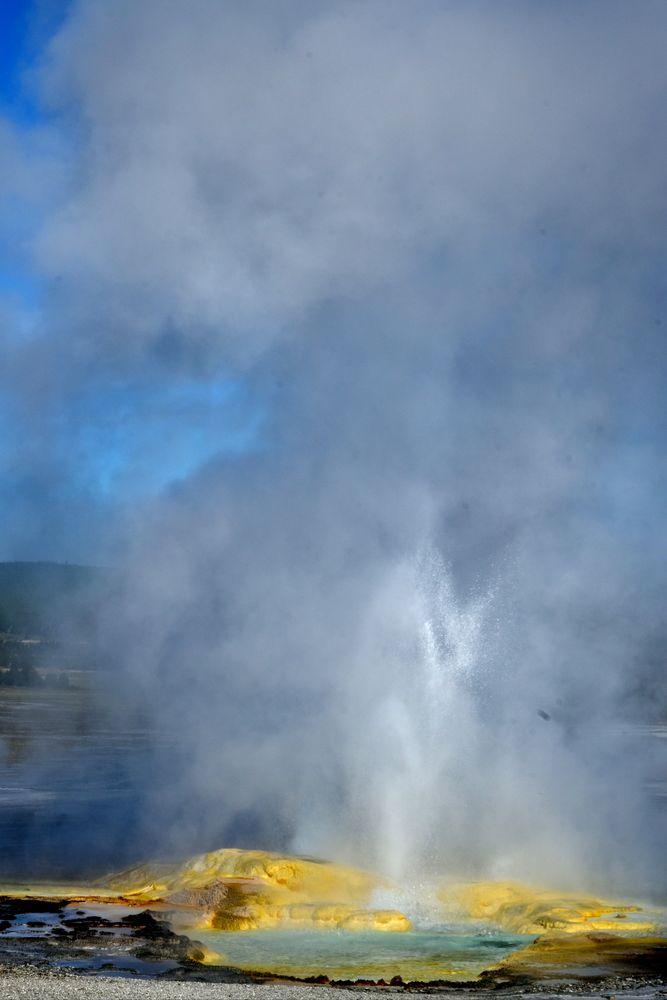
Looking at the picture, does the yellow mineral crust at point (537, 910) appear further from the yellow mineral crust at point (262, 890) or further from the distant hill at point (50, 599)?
the distant hill at point (50, 599)

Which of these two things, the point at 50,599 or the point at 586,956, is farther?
the point at 50,599

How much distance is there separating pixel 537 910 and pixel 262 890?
458cm

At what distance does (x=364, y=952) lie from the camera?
664 inches

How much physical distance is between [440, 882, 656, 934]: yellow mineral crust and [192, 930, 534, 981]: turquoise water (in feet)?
1.63

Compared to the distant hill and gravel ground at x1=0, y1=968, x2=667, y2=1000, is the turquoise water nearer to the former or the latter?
gravel ground at x1=0, y1=968, x2=667, y2=1000

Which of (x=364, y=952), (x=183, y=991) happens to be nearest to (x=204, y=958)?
(x=364, y=952)

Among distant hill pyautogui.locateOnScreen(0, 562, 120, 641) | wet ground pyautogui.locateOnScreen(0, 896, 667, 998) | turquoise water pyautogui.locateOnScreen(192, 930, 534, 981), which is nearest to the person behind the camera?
wet ground pyautogui.locateOnScreen(0, 896, 667, 998)

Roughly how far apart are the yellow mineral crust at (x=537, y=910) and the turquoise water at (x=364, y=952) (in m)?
0.50

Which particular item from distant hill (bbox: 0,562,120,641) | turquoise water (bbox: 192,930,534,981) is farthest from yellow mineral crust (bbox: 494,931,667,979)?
distant hill (bbox: 0,562,120,641)

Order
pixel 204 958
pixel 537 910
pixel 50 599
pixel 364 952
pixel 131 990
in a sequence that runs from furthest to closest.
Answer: pixel 50 599 → pixel 537 910 → pixel 364 952 → pixel 204 958 → pixel 131 990

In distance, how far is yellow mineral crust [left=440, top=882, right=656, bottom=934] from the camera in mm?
17734

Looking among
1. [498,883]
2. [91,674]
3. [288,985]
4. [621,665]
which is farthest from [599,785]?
[91,674]

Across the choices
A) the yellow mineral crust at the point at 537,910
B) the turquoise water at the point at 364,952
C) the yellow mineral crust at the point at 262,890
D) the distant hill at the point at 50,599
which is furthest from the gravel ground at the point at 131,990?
the distant hill at the point at 50,599

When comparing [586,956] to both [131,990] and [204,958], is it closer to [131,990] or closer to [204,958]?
[204,958]
